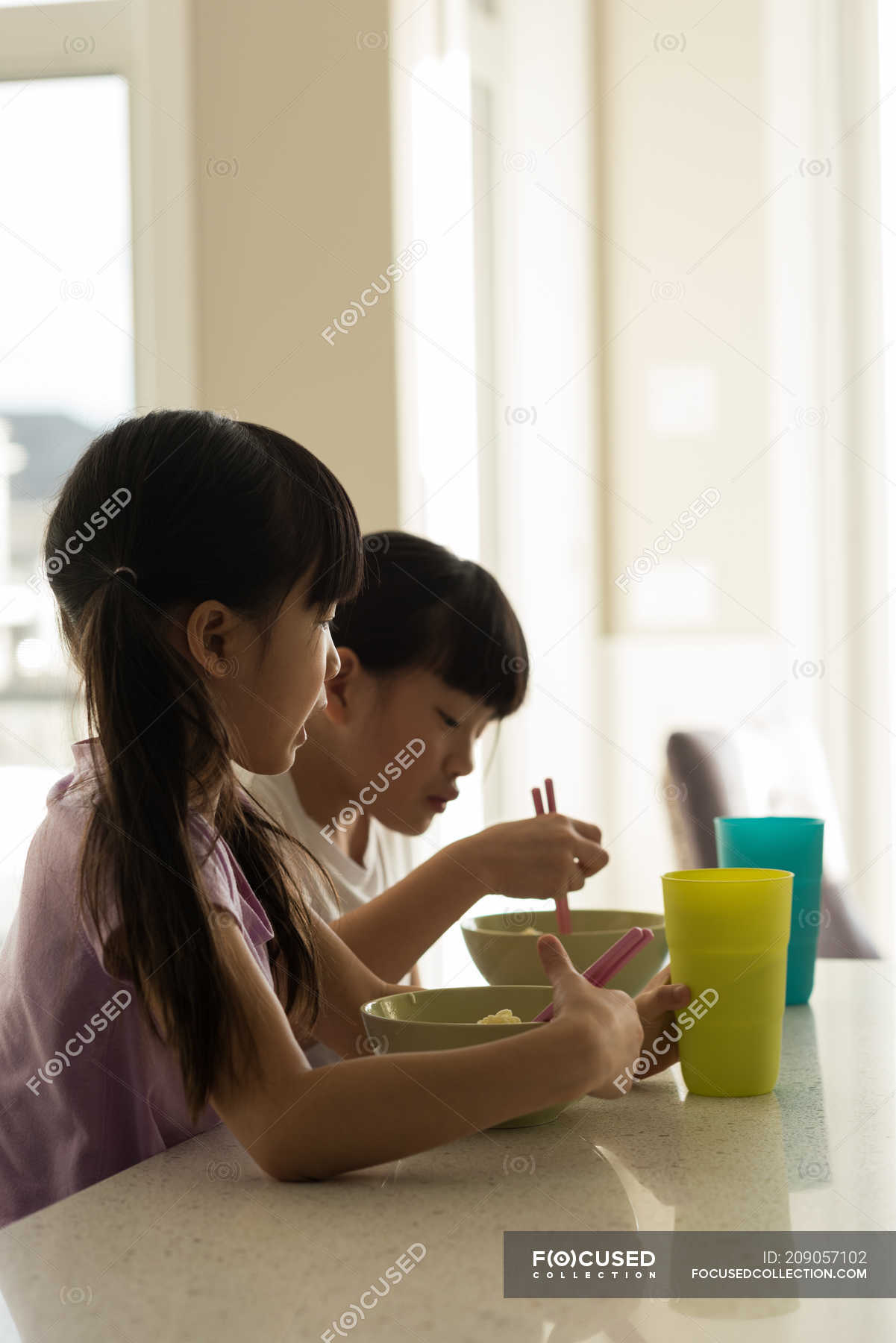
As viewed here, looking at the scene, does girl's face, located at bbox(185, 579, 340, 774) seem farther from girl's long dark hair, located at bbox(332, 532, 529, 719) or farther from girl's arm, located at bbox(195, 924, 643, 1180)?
girl's long dark hair, located at bbox(332, 532, 529, 719)

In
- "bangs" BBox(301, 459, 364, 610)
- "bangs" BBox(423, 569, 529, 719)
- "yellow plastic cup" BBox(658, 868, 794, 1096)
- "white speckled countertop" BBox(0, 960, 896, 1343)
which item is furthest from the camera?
"bangs" BBox(423, 569, 529, 719)

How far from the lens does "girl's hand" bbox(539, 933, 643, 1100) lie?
647 millimetres

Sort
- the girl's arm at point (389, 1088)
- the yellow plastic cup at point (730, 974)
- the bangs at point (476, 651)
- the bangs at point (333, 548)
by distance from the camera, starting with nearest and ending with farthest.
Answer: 1. the girl's arm at point (389, 1088)
2. the yellow plastic cup at point (730, 974)
3. the bangs at point (333, 548)
4. the bangs at point (476, 651)

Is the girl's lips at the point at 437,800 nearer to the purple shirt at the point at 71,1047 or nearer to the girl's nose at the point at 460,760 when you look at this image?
the girl's nose at the point at 460,760

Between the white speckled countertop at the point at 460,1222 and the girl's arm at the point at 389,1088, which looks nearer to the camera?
the white speckled countertop at the point at 460,1222

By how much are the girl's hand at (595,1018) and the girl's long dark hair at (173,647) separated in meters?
0.17

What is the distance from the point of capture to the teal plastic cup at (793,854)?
1.00 metres

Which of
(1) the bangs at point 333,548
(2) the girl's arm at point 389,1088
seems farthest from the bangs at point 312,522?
(2) the girl's arm at point 389,1088

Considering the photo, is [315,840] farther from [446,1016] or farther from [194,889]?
[194,889]

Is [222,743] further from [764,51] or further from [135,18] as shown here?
[764,51]

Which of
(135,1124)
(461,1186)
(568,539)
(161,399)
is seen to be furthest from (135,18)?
(461,1186)

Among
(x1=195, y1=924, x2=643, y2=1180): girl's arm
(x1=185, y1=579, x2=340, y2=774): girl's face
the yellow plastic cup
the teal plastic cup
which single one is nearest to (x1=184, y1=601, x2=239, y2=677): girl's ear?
(x1=185, y1=579, x2=340, y2=774): girl's face

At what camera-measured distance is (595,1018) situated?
2.16ft

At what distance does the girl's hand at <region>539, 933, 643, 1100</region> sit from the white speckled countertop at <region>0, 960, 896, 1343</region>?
0.05 meters
